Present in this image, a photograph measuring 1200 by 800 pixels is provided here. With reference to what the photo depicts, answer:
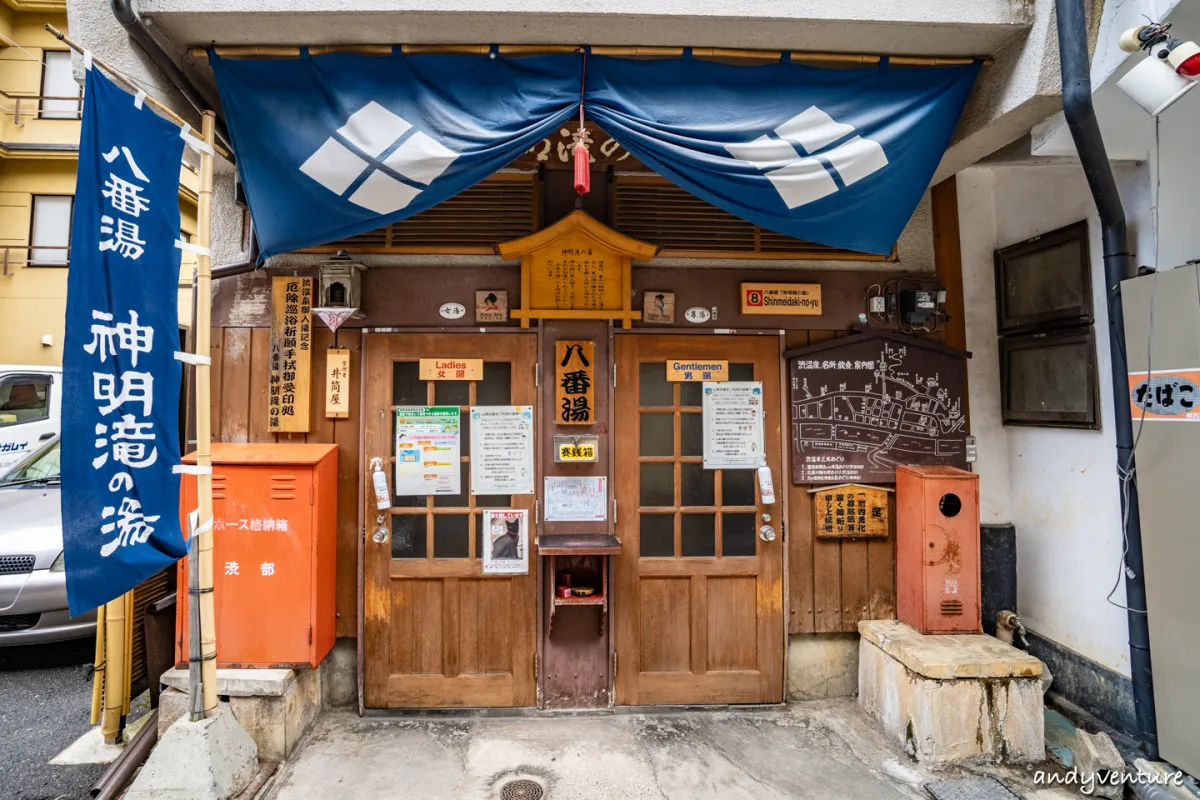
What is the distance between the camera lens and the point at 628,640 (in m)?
4.14

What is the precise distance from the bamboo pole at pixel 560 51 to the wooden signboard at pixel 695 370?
2.05 meters

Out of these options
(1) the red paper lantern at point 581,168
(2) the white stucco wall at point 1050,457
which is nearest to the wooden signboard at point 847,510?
(2) the white stucco wall at point 1050,457

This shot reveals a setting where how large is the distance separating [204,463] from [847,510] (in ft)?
14.4

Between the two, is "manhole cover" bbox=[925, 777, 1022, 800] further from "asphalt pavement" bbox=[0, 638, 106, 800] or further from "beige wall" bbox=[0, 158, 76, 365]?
"beige wall" bbox=[0, 158, 76, 365]

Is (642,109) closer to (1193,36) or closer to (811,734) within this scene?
(1193,36)

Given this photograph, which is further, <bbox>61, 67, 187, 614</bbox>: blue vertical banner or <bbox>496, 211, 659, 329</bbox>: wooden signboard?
<bbox>496, 211, 659, 329</bbox>: wooden signboard

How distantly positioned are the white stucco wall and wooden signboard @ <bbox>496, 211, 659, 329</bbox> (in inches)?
115

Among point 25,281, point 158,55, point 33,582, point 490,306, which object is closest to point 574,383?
point 490,306

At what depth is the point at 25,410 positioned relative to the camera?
723 cm

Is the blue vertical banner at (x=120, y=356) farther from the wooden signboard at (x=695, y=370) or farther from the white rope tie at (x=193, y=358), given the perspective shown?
the wooden signboard at (x=695, y=370)

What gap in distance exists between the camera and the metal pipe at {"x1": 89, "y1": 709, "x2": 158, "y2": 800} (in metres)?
3.29

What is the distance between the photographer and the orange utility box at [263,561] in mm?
3619

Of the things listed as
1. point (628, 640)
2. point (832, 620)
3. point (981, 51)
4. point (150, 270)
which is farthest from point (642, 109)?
point (832, 620)

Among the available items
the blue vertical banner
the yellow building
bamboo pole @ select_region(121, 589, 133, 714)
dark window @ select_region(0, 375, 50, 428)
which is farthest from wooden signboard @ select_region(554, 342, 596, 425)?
the yellow building
